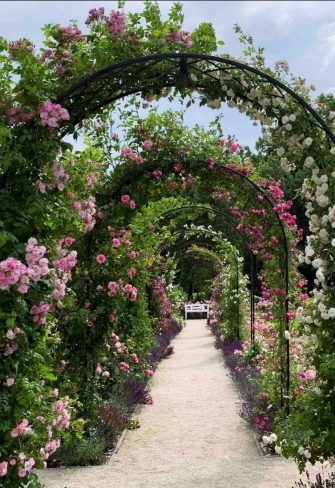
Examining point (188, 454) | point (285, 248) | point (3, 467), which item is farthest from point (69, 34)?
point (188, 454)

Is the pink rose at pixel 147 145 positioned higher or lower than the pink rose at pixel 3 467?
higher

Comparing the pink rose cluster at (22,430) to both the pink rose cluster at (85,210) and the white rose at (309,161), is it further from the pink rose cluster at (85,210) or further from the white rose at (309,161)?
the white rose at (309,161)

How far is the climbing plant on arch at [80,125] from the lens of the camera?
143 inches

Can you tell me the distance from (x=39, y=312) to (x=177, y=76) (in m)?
1.76

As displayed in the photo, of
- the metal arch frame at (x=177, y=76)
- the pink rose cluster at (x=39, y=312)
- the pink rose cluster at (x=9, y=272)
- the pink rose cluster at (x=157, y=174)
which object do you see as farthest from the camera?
the pink rose cluster at (x=157, y=174)

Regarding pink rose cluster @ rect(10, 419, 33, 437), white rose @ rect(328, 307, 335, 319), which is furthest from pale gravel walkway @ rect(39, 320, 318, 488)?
white rose @ rect(328, 307, 335, 319)

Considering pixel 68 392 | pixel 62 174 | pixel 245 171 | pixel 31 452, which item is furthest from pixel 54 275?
pixel 245 171

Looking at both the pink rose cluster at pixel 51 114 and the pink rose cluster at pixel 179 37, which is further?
the pink rose cluster at pixel 179 37

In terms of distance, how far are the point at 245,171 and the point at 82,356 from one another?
9.04 feet

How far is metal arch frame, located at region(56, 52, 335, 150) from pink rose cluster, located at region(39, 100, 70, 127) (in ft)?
0.62

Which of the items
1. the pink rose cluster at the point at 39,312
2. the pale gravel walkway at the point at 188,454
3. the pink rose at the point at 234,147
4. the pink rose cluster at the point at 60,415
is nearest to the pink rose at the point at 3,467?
the pink rose cluster at the point at 60,415

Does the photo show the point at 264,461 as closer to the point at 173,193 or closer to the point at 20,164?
the point at 173,193

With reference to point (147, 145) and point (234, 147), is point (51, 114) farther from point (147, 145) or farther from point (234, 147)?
point (234, 147)

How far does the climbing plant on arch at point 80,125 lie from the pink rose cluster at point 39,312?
0.01m
